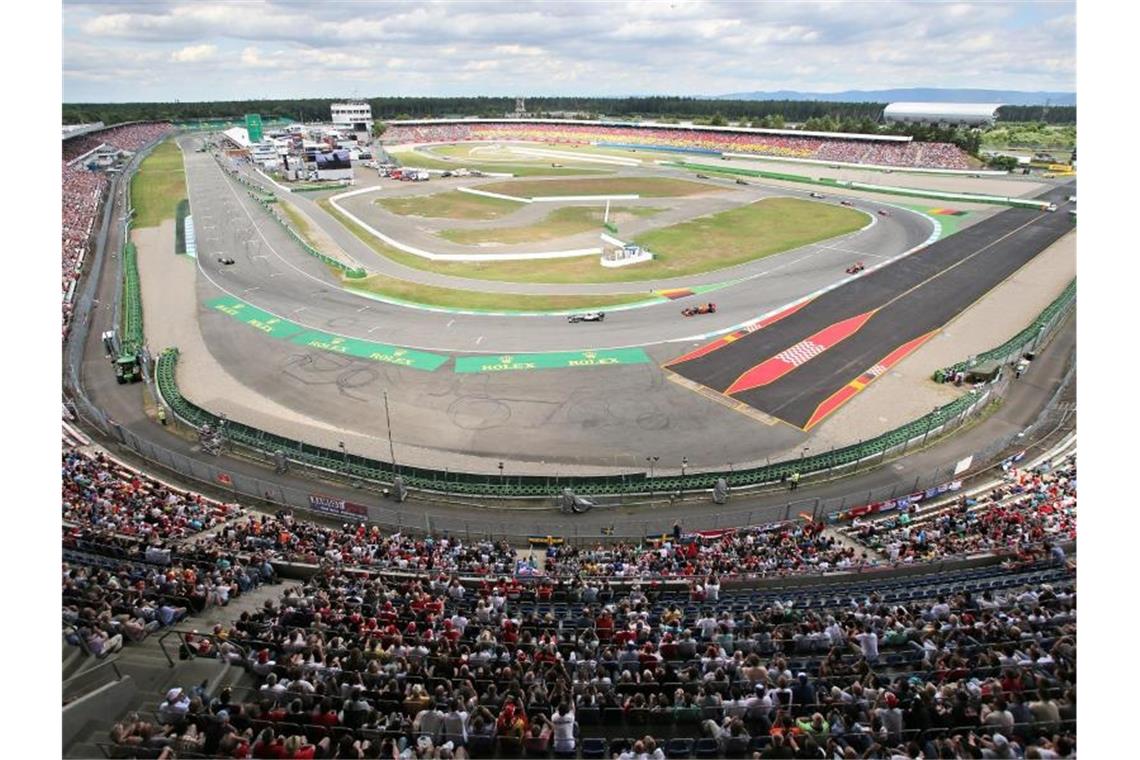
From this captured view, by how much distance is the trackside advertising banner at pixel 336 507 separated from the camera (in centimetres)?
2231

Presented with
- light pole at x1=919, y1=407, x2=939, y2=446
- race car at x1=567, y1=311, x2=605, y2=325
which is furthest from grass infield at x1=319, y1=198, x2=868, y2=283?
light pole at x1=919, y1=407, x2=939, y2=446

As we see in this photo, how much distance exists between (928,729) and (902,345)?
109ft

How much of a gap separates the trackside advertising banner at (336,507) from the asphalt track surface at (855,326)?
18608mm

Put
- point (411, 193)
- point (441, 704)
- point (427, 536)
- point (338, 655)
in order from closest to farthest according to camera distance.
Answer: point (441, 704), point (338, 655), point (427, 536), point (411, 193)

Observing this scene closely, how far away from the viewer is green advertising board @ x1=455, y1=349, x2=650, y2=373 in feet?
116

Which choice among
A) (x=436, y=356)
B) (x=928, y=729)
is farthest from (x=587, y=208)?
(x=928, y=729)

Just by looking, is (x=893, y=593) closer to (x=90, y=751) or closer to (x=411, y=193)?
(x=90, y=751)

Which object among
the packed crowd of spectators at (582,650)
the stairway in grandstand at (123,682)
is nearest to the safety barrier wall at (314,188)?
the packed crowd of spectators at (582,650)

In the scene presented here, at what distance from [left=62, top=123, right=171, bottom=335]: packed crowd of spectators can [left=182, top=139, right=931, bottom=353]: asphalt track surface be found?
9164 millimetres

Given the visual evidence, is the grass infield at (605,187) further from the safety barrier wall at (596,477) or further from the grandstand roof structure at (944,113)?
the grandstand roof structure at (944,113)

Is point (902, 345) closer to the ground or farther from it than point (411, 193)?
closer to the ground

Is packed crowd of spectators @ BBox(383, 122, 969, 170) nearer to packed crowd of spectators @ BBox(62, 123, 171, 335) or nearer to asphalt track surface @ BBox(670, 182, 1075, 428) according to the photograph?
asphalt track surface @ BBox(670, 182, 1075, 428)

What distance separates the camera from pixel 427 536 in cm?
2108

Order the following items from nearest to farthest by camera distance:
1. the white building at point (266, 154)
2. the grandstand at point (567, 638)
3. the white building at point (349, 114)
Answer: the grandstand at point (567, 638) < the white building at point (266, 154) < the white building at point (349, 114)
